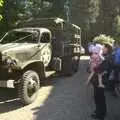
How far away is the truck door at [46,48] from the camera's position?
1330 cm

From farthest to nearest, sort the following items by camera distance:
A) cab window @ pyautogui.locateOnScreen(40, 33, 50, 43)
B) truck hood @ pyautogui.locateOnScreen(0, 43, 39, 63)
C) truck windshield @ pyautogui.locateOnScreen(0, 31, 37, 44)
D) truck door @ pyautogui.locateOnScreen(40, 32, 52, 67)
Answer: cab window @ pyautogui.locateOnScreen(40, 33, 50, 43) < truck windshield @ pyautogui.locateOnScreen(0, 31, 37, 44) < truck door @ pyautogui.locateOnScreen(40, 32, 52, 67) < truck hood @ pyautogui.locateOnScreen(0, 43, 39, 63)

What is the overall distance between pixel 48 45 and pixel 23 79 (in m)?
2.84

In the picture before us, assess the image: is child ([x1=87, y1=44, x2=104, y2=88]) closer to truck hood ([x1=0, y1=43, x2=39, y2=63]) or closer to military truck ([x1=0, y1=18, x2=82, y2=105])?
military truck ([x1=0, y1=18, x2=82, y2=105])

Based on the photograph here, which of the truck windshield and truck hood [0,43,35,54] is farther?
the truck windshield

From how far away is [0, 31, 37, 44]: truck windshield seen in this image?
13406 mm

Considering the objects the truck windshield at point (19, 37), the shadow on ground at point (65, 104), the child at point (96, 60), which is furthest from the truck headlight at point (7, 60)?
the child at point (96, 60)

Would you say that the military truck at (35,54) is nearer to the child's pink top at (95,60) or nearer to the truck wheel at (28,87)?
the truck wheel at (28,87)

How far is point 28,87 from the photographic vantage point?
37.5 feet

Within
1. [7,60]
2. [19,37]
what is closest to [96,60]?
[7,60]

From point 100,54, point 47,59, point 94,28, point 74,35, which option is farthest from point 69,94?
point 94,28

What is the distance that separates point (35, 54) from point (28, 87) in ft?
4.50

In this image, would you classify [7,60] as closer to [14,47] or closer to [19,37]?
[14,47]

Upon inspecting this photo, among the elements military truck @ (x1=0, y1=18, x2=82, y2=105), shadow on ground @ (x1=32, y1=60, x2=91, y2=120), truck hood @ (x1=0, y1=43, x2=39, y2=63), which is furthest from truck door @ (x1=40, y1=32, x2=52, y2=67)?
shadow on ground @ (x1=32, y1=60, x2=91, y2=120)

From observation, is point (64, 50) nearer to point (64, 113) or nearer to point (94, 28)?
point (64, 113)
